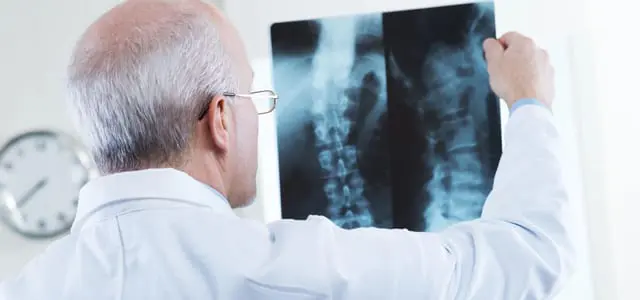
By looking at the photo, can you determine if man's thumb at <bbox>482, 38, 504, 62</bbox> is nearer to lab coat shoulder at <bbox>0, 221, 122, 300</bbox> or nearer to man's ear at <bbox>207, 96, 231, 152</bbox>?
man's ear at <bbox>207, 96, 231, 152</bbox>

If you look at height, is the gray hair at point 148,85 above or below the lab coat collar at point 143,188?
above

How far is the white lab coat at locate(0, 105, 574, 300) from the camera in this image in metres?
0.67

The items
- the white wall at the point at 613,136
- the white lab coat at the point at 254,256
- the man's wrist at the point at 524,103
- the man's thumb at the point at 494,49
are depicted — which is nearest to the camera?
the white lab coat at the point at 254,256

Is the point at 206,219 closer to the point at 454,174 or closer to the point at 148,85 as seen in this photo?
the point at 148,85

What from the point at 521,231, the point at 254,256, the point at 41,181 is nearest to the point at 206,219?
the point at 254,256

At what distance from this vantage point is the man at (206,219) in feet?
2.21

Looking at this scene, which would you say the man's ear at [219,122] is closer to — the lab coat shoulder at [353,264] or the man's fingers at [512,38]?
the lab coat shoulder at [353,264]

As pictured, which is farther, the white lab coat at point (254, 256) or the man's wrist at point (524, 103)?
the man's wrist at point (524, 103)

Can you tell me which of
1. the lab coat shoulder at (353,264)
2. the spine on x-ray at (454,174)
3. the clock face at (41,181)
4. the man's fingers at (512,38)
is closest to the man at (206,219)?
the lab coat shoulder at (353,264)

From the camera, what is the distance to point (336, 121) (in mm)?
1374

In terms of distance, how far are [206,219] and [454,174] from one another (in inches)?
28.3

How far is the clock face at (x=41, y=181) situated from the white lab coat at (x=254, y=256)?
3.68 feet

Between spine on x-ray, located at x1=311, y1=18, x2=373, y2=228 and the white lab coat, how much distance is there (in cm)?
61

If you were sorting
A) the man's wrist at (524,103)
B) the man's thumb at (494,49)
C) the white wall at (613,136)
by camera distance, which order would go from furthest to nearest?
the white wall at (613,136)
the man's thumb at (494,49)
the man's wrist at (524,103)
